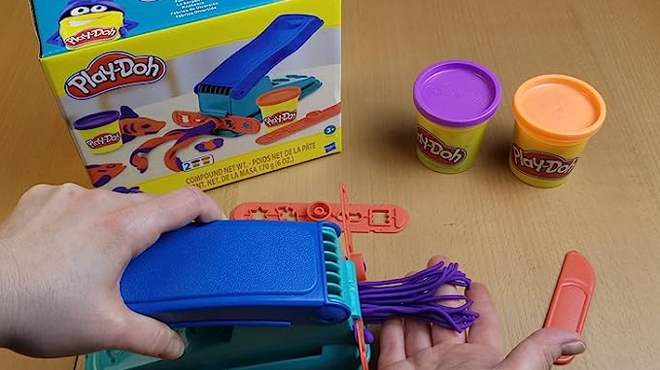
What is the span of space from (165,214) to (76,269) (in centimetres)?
8

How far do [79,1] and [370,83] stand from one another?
14.2 inches

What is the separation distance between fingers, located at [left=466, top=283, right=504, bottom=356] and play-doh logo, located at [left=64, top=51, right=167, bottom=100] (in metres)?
0.35

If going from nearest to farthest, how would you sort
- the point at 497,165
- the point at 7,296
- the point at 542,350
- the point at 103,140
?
the point at 7,296 → the point at 542,350 → the point at 103,140 → the point at 497,165

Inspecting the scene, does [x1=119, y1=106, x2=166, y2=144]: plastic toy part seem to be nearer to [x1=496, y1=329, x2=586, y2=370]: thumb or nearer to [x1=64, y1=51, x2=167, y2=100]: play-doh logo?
[x1=64, y1=51, x2=167, y2=100]: play-doh logo

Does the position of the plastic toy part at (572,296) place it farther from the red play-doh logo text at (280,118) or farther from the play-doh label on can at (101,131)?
the play-doh label on can at (101,131)

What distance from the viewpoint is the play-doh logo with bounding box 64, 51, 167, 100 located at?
1.88 ft

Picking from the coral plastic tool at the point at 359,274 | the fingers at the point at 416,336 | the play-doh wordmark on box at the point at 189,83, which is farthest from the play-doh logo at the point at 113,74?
the fingers at the point at 416,336

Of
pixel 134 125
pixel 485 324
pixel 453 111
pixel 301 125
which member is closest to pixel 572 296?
pixel 485 324

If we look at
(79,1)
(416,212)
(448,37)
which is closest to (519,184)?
(416,212)

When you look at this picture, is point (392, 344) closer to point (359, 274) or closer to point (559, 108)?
point (359, 274)

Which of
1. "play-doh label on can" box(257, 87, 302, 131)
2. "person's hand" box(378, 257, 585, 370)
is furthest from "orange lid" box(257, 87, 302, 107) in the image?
"person's hand" box(378, 257, 585, 370)

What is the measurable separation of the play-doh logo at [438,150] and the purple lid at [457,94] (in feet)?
0.10

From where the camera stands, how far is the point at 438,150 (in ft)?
2.38

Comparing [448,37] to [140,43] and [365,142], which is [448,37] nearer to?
[365,142]
